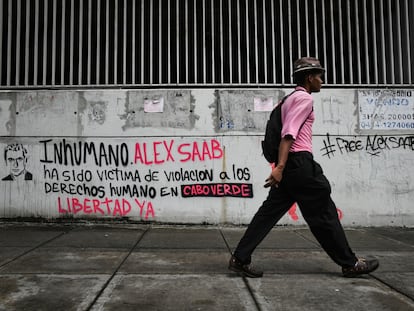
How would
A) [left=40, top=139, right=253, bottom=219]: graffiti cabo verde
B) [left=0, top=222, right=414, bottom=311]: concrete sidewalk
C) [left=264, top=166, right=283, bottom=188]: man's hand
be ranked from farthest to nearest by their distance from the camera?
1. [left=40, top=139, right=253, bottom=219]: graffiti cabo verde
2. [left=264, top=166, right=283, bottom=188]: man's hand
3. [left=0, top=222, right=414, bottom=311]: concrete sidewalk

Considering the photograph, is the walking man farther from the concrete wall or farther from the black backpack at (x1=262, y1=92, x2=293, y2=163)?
the concrete wall

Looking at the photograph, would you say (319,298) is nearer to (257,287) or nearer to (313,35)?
(257,287)

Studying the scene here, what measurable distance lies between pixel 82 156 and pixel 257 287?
13.1 ft

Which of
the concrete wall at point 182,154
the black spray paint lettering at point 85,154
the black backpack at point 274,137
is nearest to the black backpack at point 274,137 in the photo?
the black backpack at point 274,137

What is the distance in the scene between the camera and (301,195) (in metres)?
3.11

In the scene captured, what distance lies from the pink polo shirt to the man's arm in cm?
5

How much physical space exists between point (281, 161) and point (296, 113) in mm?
394

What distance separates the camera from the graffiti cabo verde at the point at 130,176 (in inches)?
235

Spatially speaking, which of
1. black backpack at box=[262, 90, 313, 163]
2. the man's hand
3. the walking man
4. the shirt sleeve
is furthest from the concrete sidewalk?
the shirt sleeve

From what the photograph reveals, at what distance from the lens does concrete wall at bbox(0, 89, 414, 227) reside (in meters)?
5.96

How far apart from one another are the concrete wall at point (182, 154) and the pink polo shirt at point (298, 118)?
111 inches

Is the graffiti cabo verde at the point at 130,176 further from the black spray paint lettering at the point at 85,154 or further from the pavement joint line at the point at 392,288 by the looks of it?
the pavement joint line at the point at 392,288

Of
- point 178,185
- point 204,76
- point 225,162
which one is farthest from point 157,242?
point 204,76

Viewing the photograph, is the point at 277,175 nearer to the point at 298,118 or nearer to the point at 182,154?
the point at 298,118
